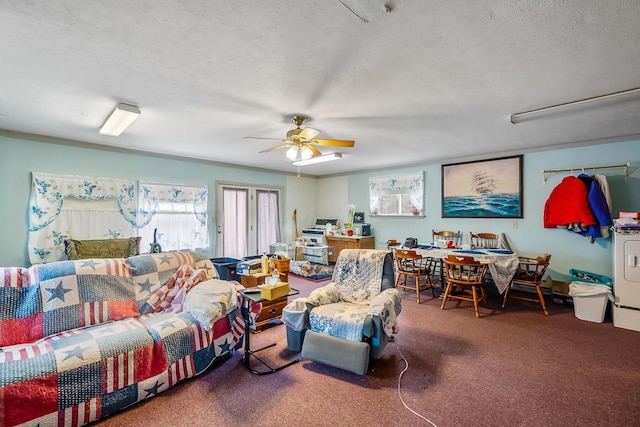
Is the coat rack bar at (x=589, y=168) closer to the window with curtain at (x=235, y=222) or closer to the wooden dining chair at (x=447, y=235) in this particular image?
the wooden dining chair at (x=447, y=235)

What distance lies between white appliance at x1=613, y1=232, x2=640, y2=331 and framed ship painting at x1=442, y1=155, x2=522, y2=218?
Result: 1488 millimetres

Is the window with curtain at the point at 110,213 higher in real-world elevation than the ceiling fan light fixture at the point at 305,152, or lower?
lower

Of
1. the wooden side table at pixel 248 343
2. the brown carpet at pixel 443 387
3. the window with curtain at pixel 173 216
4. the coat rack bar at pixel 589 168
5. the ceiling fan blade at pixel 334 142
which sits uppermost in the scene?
the ceiling fan blade at pixel 334 142

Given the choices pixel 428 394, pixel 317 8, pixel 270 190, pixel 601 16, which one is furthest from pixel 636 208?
pixel 270 190

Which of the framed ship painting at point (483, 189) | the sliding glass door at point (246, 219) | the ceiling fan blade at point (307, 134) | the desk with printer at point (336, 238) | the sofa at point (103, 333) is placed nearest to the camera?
the sofa at point (103, 333)

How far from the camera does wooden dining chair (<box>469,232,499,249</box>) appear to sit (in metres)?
4.98

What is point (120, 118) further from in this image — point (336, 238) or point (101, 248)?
point (336, 238)

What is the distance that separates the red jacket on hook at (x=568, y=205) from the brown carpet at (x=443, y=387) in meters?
1.51

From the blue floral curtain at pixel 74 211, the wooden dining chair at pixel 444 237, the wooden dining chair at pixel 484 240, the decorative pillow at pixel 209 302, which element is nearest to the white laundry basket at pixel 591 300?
the wooden dining chair at pixel 484 240

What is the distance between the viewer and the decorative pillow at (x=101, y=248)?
3850 millimetres

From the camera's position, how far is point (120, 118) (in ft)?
9.84

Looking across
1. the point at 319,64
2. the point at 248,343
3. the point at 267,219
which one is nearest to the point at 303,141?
the point at 319,64

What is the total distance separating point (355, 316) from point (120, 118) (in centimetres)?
308

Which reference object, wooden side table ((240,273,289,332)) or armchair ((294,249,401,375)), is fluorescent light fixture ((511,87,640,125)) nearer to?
armchair ((294,249,401,375))
